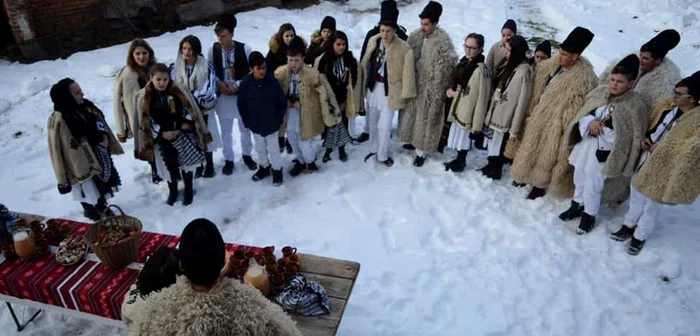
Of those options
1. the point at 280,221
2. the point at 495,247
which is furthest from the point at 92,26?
the point at 495,247

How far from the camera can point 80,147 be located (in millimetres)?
4840

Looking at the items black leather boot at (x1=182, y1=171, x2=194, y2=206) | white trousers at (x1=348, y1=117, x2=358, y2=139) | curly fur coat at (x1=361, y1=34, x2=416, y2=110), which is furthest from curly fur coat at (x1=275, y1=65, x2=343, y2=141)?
black leather boot at (x1=182, y1=171, x2=194, y2=206)

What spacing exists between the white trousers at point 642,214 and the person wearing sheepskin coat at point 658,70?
957 millimetres

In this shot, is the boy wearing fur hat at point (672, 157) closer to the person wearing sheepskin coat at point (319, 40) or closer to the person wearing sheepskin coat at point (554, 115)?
the person wearing sheepskin coat at point (554, 115)

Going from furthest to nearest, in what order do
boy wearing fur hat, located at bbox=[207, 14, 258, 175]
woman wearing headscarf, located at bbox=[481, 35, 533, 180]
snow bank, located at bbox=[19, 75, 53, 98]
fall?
snow bank, located at bbox=[19, 75, 53, 98] → boy wearing fur hat, located at bbox=[207, 14, 258, 175] → woman wearing headscarf, located at bbox=[481, 35, 533, 180]

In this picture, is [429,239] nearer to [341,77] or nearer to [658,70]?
[341,77]

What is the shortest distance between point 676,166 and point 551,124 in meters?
1.22

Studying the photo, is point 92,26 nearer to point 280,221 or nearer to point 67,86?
point 67,86

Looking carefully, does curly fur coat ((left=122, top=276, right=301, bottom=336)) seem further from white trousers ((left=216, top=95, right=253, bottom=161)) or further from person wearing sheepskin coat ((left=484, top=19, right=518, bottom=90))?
person wearing sheepskin coat ((left=484, top=19, right=518, bottom=90))

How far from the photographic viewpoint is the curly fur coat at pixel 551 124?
4902 mm

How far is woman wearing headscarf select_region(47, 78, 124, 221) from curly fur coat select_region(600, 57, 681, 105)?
5550 mm

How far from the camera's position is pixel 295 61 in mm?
5480

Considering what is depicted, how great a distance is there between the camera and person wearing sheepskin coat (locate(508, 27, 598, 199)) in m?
4.87

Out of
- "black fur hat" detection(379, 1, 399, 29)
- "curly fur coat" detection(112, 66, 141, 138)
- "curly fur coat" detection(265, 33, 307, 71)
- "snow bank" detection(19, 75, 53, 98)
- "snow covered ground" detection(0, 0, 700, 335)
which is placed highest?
"black fur hat" detection(379, 1, 399, 29)
